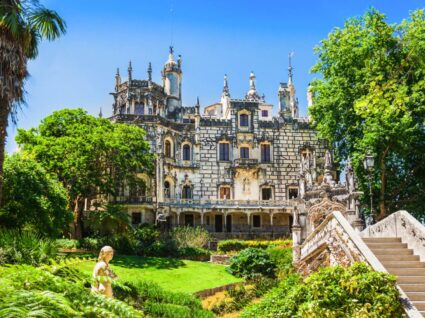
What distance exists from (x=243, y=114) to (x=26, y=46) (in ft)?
111

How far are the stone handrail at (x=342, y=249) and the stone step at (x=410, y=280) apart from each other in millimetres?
634

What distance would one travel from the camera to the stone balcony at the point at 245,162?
1812 inches

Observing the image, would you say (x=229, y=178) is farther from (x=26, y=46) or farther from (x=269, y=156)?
(x=26, y=46)

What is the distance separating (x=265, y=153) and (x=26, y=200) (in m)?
25.9

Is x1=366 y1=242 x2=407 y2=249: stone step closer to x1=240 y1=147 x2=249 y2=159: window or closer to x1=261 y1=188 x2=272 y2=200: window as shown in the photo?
x1=261 y1=188 x2=272 y2=200: window

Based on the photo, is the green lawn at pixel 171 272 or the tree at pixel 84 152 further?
the tree at pixel 84 152

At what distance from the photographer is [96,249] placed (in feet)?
104

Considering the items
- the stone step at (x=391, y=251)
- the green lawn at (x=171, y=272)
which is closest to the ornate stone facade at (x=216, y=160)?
the green lawn at (x=171, y=272)

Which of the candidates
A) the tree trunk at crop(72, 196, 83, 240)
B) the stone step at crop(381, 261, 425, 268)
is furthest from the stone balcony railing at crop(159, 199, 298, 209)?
the stone step at crop(381, 261, 425, 268)

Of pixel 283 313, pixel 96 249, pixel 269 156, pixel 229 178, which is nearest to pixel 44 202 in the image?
pixel 96 249

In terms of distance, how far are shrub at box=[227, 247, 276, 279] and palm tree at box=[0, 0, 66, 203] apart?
586 inches

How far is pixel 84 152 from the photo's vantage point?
1340 inches

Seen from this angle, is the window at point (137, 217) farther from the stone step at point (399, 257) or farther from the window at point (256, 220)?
the stone step at point (399, 257)

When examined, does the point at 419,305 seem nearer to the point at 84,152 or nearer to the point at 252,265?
the point at 252,265
